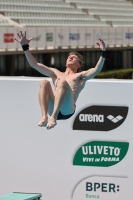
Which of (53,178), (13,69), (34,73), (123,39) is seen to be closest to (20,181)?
(53,178)

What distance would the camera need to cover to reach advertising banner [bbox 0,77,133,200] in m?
9.92

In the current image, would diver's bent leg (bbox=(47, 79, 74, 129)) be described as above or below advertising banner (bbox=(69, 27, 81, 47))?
below

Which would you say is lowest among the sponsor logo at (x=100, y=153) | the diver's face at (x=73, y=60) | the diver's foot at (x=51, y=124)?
the sponsor logo at (x=100, y=153)

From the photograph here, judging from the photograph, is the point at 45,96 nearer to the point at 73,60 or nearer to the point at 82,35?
the point at 73,60

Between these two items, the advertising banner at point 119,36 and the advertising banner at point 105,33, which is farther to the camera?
the advertising banner at point 119,36

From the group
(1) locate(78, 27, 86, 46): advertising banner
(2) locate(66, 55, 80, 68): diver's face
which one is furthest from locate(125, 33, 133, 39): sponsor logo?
(2) locate(66, 55, 80, 68): diver's face

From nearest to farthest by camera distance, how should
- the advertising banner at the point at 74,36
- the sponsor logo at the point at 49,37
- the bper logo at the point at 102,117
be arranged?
the bper logo at the point at 102,117
the sponsor logo at the point at 49,37
the advertising banner at the point at 74,36

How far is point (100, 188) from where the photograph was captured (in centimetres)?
1015

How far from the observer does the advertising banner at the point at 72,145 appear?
9922mm

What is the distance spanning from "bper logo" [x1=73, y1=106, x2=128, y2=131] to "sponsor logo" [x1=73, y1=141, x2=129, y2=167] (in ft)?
0.88

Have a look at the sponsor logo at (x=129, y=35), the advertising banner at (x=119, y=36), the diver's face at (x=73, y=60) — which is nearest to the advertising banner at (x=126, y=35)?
the sponsor logo at (x=129, y=35)

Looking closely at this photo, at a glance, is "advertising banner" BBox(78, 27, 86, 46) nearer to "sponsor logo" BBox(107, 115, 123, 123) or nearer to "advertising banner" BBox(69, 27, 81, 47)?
"advertising banner" BBox(69, 27, 81, 47)

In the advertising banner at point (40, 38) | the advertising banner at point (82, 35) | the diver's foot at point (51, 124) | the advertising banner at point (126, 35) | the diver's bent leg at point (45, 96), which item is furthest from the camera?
the advertising banner at point (126, 35)

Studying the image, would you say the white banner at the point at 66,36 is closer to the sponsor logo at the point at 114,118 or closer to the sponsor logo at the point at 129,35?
the sponsor logo at the point at 129,35
